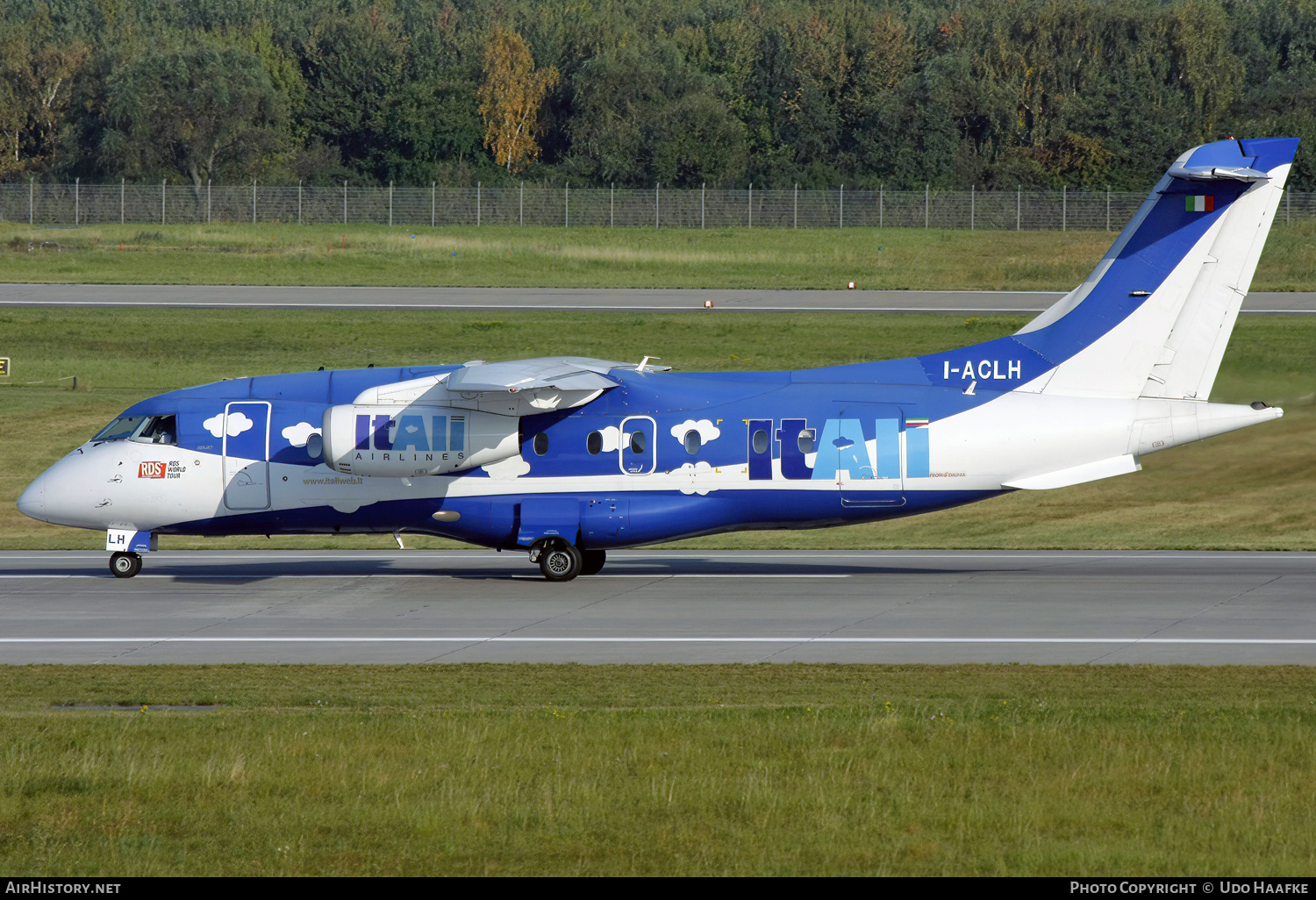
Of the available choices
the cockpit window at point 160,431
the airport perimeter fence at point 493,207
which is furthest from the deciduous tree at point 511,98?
the cockpit window at point 160,431

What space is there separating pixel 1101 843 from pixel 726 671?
24.5ft

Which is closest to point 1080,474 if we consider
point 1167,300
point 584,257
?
point 1167,300

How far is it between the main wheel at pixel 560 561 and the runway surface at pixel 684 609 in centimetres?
23

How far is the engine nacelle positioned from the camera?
2384cm

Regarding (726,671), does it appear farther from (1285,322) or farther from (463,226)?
(463,226)

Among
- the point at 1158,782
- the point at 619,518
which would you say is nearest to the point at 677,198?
the point at 619,518

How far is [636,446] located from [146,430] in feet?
28.6

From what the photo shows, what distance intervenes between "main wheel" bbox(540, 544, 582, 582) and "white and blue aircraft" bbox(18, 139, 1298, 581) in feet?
0.15

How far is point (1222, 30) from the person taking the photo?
96.4 m

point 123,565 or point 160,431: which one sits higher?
point 160,431

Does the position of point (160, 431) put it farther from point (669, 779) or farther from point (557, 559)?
point (669, 779)

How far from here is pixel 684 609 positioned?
72.7 ft

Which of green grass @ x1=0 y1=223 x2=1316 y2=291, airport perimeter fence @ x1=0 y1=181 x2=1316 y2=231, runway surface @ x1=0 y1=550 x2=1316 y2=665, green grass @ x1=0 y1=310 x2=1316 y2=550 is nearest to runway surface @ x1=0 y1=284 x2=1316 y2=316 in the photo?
green grass @ x1=0 y1=310 x2=1316 y2=550
